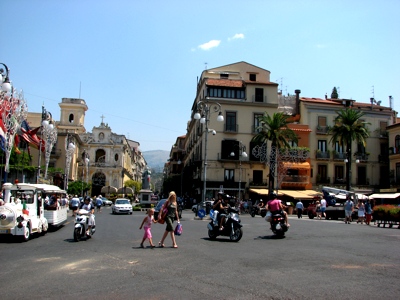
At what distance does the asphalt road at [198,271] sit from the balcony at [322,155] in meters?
40.4

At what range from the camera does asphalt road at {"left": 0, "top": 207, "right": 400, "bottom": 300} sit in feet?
22.6

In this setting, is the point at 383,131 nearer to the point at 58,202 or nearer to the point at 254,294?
the point at 58,202

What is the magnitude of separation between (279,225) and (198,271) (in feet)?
25.9

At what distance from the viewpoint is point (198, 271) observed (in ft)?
28.8

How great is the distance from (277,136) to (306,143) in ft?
25.3

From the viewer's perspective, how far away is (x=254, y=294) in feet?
22.3

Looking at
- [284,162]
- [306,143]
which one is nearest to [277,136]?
[284,162]

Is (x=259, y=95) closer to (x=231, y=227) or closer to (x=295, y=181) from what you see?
(x=295, y=181)

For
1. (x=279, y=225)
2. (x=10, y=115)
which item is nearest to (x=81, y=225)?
(x=279, y=225)

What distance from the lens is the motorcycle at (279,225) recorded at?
16.0 meters

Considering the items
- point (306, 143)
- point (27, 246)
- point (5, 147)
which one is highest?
point (306, 143)

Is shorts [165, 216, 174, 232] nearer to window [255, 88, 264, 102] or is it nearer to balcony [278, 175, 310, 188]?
balcony [278, 175, 310, 188]

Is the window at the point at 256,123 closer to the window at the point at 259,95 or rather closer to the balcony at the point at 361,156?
the window at the point at 259,95

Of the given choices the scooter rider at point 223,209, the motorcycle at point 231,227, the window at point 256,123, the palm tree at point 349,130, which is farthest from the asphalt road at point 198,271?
the window at point 256,123
